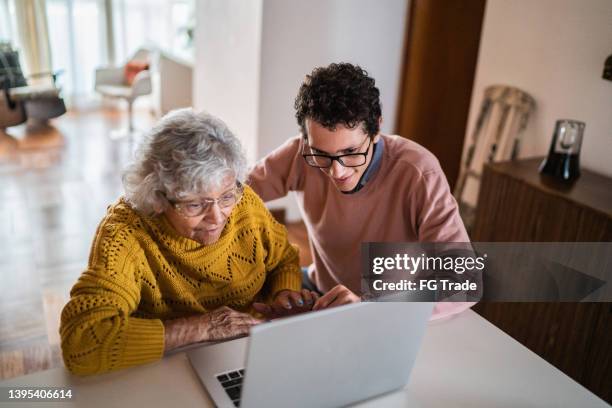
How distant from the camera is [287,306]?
141 cm

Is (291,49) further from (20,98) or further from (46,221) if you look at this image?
(20,98)

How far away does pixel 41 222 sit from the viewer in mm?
3490

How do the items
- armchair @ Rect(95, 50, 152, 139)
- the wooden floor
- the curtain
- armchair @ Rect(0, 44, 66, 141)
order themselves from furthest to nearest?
1. the curtain
2. armchair @ Rect(95, 50, 152, 139)
3. armchair @ Rect(0, 44, 66, 141)
4. the wooden floor

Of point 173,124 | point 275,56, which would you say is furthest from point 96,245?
point 275,56

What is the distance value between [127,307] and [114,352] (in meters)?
0.11

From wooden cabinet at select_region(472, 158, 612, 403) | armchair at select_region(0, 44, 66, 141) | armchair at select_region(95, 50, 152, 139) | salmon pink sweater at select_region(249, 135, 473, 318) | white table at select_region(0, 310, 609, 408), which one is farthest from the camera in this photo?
armchair at select_region(95, 50, 152, 139)

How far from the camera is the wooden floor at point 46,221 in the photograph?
2381mm

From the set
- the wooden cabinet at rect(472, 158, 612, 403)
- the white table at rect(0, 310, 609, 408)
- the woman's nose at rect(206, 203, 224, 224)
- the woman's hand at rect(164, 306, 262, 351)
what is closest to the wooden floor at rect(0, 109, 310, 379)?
the woman's nose at rect(206, 203, 224, 224)

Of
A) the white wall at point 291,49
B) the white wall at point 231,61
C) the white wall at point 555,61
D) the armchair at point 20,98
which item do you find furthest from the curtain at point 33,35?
the white wall at point 555,61

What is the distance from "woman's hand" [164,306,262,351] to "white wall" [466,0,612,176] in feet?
6.22

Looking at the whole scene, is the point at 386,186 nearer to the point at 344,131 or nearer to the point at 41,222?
the point at 344,131

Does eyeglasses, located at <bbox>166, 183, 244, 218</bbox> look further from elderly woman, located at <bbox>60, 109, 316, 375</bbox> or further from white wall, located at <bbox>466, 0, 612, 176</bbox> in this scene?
white wall, located at <bbox>466, 0, 612, 176</bbox>

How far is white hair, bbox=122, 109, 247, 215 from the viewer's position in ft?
3.89

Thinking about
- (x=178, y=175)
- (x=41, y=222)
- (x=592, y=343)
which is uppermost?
(x=178, y=175)
